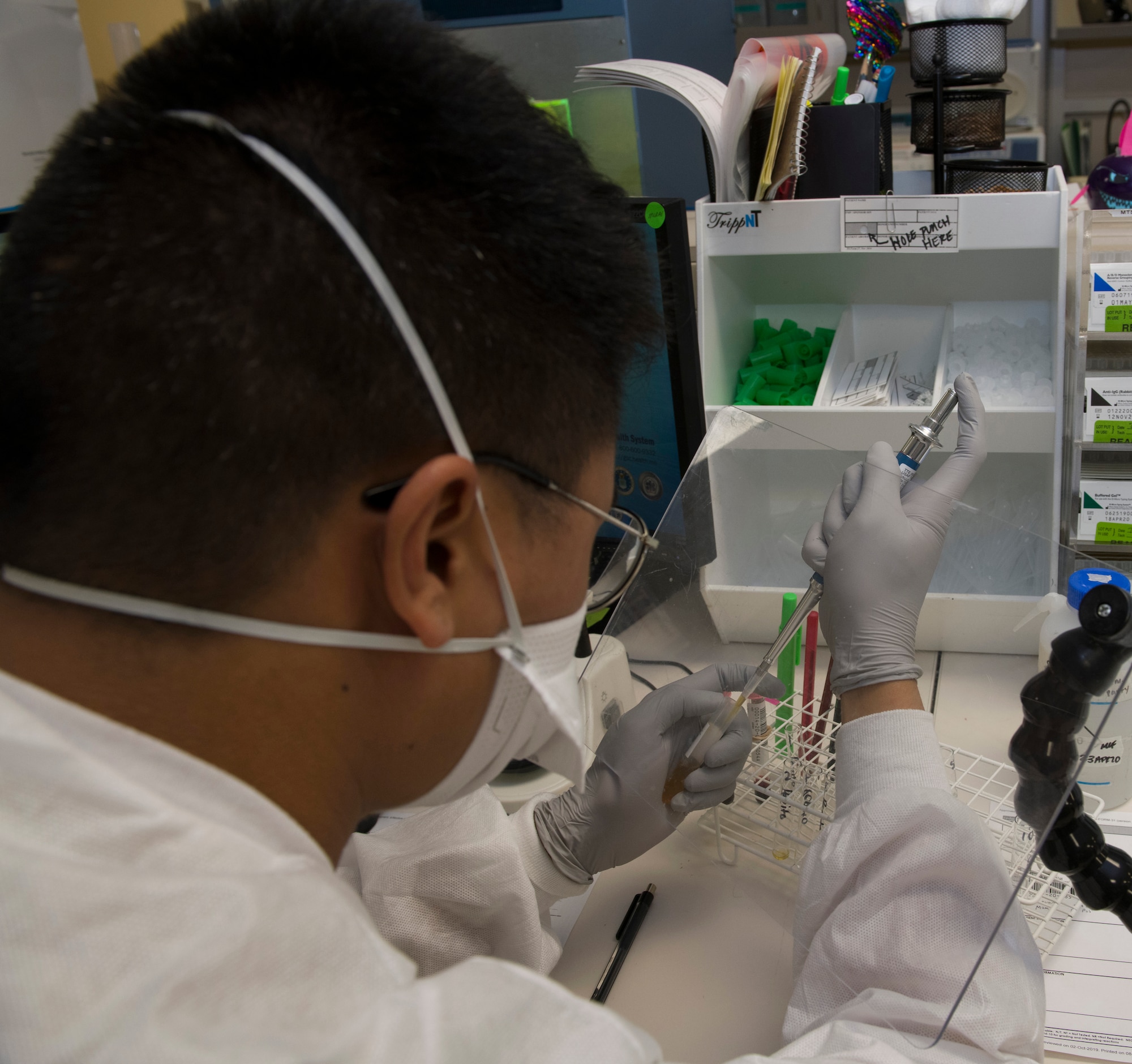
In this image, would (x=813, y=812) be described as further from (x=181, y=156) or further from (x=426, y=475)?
(x=181, y=156)

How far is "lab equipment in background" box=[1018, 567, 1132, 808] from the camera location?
760 mm

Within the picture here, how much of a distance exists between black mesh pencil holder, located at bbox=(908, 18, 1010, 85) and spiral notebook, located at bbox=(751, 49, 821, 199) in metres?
0.20

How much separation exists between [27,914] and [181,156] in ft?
1.28

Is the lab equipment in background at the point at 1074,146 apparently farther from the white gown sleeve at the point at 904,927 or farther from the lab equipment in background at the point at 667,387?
the white gown sleeve at the point at 904,927

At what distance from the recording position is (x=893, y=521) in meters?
0.91

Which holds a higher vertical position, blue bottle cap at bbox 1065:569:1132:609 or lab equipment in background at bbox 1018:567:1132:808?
blue bottle cap at bbox 1065:569:1132:609

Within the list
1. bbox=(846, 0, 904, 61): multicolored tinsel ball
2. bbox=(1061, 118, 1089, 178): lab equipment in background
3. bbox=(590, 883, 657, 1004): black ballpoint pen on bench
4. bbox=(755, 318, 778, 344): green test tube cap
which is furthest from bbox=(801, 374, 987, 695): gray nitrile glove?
bbox=(1061, 118, 1089, 178): lab equipment in background

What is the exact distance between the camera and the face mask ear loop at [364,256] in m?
0.49

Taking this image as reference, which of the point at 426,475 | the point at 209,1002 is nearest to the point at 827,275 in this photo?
the point at 426,475

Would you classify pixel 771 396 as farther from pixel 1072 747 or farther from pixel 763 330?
pixel 1072 747

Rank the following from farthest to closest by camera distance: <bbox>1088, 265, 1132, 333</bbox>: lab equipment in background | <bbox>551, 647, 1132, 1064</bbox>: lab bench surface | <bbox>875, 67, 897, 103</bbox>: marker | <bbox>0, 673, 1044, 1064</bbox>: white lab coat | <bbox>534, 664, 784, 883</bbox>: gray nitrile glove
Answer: <bbox>875, 67, 897, 103</bbox>: marker → <bbox>1088, 265, 1132, 333</bbox>: lab equipment in background → <bbox>534, 664, 784, 883</bbox>: gray nitrile glove → <bbox>551, 647, 1132, 1064</bbox>: lab bench surface → <bbox>0, 673, 1044, 1064</bbox>: white lab coat

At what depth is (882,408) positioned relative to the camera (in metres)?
1.28

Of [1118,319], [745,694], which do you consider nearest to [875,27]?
[1118,319]

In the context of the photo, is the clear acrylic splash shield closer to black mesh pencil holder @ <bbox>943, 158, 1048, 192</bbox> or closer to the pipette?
the pipette
